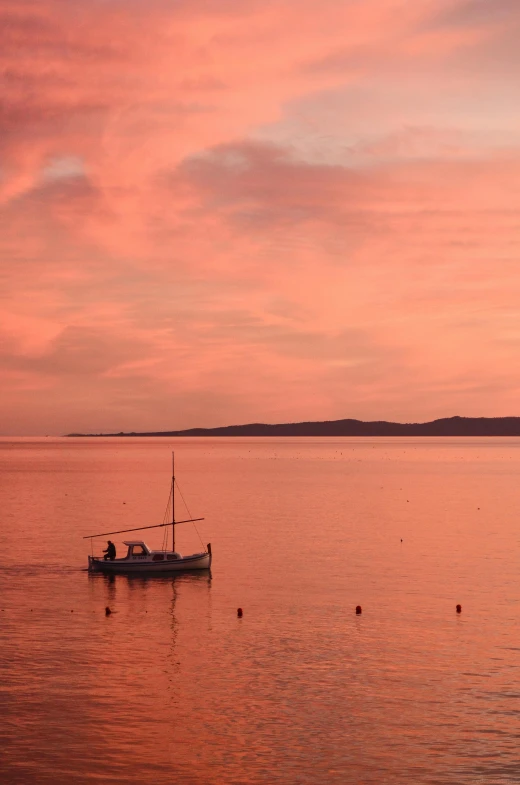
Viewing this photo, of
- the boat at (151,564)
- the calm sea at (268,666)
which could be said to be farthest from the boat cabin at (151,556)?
the calm sea at (268,666)

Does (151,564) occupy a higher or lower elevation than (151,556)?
→ lower

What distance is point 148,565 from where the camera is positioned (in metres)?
83.1

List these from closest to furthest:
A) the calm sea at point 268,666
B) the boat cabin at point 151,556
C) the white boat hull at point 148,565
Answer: the calm sea at point 268,666
the white boat hull at point 148,565
the boat cabin at point 151,556

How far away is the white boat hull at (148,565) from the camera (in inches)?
3248

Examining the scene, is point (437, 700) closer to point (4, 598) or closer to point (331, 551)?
point (4, 598)

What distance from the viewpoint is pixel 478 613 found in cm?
6431

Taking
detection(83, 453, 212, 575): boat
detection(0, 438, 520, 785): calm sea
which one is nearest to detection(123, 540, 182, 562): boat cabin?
detection(83, 453, 212, 575): boat

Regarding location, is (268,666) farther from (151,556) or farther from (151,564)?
(151,556)

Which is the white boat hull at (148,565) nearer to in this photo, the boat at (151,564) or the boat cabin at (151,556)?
the boat at (151,564)

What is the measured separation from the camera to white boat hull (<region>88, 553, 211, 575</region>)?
271 ft

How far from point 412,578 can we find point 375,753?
4258cm

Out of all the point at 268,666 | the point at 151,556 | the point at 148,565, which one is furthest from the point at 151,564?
the point at 268,666

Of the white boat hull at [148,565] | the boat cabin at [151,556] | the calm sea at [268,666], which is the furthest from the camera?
the boat cabin at [151,556]

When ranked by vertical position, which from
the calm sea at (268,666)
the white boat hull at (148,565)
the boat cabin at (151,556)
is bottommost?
the calm sea at (268,666)
